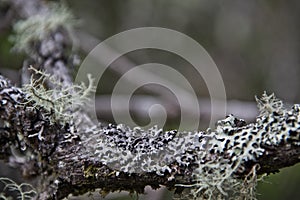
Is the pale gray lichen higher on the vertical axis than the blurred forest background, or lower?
lower

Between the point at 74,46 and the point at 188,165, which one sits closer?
the point at 188,165

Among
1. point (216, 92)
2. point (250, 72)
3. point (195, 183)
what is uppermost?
point (250, 72)

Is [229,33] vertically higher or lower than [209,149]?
higher

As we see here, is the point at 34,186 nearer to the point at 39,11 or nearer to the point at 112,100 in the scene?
the point at 39,11

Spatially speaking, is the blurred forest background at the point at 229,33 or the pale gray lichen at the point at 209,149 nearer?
the pale gray lichen at the point at 209,149

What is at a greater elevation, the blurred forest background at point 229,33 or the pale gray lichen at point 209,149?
the blurred forest background at point 229,33

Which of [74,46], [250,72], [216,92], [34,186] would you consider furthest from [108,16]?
[34,186]

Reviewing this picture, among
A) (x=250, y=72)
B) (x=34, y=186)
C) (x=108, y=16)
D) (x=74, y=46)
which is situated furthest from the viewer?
(x=250, y=72)

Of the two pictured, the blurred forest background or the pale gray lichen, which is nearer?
the pale gray lichen
